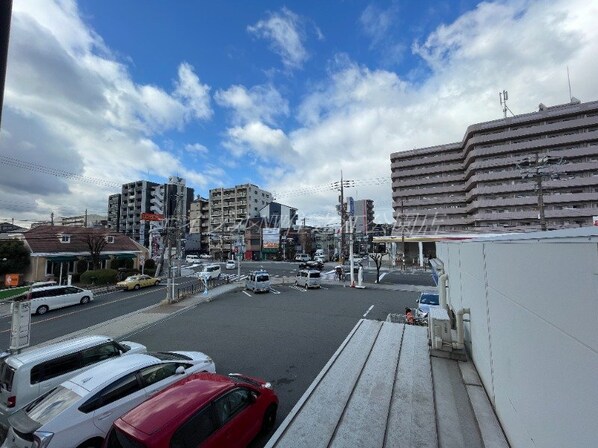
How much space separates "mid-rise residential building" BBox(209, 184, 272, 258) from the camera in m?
74.1

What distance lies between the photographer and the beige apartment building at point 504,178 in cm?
4334

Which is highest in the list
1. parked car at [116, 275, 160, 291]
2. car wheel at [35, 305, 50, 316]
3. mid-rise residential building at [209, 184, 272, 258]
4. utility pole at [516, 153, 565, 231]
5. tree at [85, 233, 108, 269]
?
mid-rise residential building at [209, 184, 272, 258]

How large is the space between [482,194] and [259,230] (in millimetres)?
45666

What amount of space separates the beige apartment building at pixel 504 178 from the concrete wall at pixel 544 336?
138ft

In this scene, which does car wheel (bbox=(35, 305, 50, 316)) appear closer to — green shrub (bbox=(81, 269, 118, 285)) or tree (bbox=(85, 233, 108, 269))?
green shrub (bbox=(81, 269, 118, 285))

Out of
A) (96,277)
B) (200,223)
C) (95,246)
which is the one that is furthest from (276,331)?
(200,223)

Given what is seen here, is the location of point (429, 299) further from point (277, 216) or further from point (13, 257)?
point (277, 216)

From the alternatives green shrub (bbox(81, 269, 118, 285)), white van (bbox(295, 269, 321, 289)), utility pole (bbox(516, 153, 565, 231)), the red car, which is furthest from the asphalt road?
green shrub (bbox(81, 269, 118, 285))

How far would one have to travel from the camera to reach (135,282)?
26641 millimetres

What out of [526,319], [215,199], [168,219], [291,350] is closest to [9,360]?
[291,350]

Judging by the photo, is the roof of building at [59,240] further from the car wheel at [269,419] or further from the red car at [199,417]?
the car wheel at [269,419]

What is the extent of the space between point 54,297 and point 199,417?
2053cm

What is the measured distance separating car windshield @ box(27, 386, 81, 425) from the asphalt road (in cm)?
341

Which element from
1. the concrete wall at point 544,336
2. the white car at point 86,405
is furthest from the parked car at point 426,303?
the white car at point 86,405
